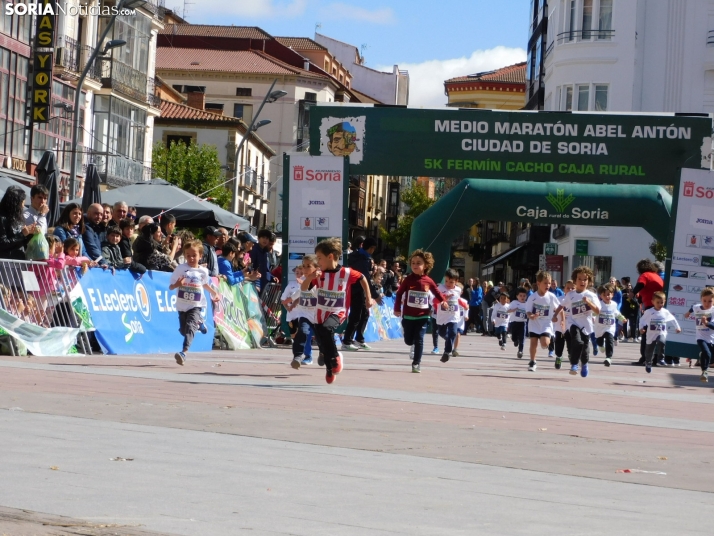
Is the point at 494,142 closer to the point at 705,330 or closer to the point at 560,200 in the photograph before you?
the point at 560,200

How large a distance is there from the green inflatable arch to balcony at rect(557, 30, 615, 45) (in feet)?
90.9

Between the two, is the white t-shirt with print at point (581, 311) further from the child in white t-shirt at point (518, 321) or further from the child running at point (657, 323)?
the child in white t-shirt at point (518, 321)

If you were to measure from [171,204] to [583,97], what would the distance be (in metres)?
33.5

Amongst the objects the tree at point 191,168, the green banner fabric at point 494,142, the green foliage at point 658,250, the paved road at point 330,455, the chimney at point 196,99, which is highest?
the chimney at point 196,99

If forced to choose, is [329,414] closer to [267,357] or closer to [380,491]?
[380,491]

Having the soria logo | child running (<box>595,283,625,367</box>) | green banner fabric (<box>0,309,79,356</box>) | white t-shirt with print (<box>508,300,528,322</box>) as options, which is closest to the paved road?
green banner fabric (<box>0,309,79,356</box>)

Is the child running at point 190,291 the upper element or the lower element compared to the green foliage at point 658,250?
lower

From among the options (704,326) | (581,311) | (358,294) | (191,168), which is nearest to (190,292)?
(581,311)

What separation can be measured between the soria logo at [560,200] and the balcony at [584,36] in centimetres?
2848

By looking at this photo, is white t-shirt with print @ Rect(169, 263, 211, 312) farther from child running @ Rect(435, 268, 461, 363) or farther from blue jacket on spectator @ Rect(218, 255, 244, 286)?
child running @ Rect(435, 268, 461, 363)

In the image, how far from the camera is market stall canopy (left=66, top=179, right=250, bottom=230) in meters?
25.7

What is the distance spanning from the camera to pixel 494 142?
24.5m

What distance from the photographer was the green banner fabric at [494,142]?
2447cm

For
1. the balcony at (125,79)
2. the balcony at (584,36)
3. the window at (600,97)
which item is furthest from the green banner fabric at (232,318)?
the balcony at (584,36)
